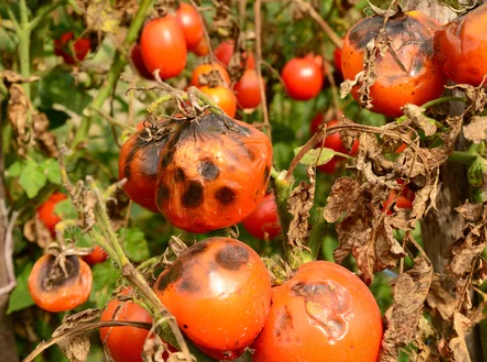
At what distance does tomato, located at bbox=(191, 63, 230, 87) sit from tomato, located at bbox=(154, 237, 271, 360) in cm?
77

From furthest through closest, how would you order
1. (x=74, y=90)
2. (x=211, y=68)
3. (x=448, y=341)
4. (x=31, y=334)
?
(x=74, y=90) < (x=31, y=334) < (x=211, y=68) < (x=448, y=341)

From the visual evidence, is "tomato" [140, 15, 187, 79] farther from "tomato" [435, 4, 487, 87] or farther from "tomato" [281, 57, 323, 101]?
"tomato" [435, 4, 487, 87]

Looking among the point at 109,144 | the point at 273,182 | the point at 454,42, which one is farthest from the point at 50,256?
the point at 109,144

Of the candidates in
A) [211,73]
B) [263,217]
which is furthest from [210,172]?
[211,73]

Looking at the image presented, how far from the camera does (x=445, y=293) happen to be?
1.03 m

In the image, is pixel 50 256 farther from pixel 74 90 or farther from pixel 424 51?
pixel 74 90

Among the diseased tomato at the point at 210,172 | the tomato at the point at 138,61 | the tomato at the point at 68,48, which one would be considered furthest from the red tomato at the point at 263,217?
the tomato at the point at 68,48

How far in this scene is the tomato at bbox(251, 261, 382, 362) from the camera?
2.45 ft

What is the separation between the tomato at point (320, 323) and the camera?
2.45 ft

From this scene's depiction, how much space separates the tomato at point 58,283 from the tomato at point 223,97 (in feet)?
1.51

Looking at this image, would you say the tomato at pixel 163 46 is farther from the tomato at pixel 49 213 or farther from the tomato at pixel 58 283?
the tomato at pixel 58 283

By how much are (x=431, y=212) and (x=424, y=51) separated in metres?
0.33

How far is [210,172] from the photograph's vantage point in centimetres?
76

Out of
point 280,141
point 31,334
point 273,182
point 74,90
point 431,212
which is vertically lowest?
point 31,334
